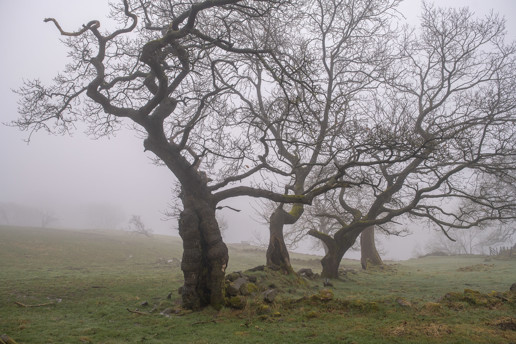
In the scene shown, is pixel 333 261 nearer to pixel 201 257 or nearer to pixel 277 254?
pixel 277 254

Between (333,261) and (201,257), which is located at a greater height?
(201,257)

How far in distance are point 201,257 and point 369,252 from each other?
697 inches

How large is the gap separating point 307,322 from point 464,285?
942cm

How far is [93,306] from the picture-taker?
889 cm

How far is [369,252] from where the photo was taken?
75.0 ft

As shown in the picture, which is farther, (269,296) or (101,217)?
(101,217)

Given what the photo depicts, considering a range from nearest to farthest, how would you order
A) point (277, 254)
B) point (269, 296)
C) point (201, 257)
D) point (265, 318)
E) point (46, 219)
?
point (265, 318) → point (269, 296) → point (201, 257) → point (277, 254) → point (46, 219)

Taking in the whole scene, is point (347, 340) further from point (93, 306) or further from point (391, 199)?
point (391, 199)

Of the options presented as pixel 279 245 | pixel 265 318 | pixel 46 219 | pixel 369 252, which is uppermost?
pixel 46 219

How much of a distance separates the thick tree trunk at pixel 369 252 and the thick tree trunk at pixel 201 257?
53.2 feet

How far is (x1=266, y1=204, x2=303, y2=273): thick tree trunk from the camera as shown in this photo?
40.9 ft

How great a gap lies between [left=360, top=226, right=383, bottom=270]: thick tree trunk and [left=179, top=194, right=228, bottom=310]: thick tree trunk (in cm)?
1622

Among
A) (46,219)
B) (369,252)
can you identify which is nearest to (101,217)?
(46,219)

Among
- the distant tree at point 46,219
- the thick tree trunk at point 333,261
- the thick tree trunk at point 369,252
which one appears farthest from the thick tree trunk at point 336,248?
the distant tree at point 46,219
